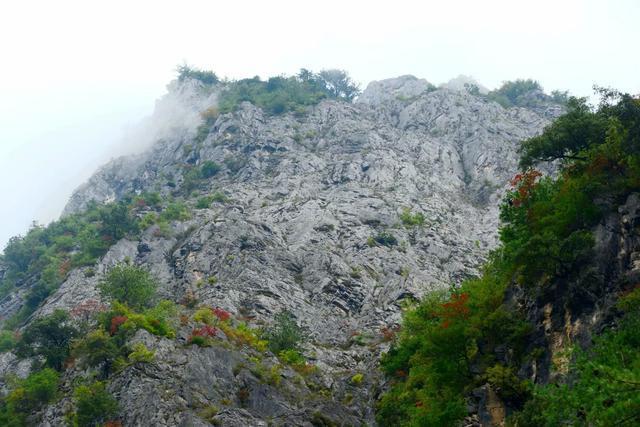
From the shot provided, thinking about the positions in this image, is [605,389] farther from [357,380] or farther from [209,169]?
[209,169]

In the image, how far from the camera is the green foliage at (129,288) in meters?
58.3

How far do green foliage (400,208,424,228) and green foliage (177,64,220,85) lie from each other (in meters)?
85.1

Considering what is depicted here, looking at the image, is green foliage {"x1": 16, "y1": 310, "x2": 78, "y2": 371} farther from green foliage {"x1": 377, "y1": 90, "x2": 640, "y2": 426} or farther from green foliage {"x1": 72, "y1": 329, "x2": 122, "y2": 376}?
green foliage {"x1": 377, "y1": 90, "x2": 640, "y2": 426}

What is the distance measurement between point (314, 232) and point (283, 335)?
24275 mm

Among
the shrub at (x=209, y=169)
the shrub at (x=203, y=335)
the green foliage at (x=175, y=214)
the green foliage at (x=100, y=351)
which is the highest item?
the shrub at (x=209, y=169)

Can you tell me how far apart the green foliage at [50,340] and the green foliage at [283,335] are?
707 inches

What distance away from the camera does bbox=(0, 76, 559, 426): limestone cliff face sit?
44.2m

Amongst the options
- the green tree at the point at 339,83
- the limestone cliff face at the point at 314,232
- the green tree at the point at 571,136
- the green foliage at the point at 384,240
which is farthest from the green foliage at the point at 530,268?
the green tree at the point at 339,83

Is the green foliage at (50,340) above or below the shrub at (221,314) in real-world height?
above

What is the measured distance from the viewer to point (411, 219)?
80.1 meters

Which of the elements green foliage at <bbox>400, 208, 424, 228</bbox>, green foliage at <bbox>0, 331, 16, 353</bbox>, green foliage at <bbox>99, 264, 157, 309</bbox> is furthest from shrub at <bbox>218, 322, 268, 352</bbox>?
green foliage at <bbox>400, 208, 424, 228</bbox>

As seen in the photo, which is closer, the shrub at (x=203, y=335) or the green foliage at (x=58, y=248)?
the shrub at (x=203, y=335)

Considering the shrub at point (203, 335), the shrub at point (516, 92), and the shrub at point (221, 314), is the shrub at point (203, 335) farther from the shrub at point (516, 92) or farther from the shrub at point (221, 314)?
the shrub at point (516, 92)

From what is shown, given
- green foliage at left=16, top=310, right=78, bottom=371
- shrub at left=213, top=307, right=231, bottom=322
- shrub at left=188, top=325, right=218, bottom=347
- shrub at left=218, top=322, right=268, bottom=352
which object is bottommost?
shrub at left=218, top=322, right=268, bottom=352
